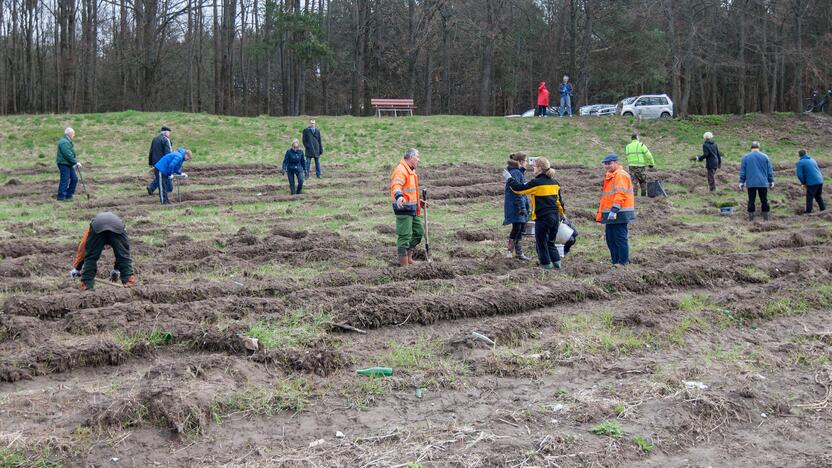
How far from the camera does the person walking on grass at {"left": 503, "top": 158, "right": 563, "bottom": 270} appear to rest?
1059 centimetres

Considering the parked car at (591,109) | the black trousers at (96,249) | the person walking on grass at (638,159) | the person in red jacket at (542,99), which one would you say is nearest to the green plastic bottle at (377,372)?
the black trousers at (96,249)

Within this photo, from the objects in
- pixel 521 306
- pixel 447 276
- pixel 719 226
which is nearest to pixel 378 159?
pixel 719 226

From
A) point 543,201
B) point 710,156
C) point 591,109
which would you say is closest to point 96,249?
point 543,201

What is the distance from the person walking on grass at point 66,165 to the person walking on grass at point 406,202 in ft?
30.9

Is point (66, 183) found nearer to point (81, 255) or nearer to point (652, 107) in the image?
point (81, 255)

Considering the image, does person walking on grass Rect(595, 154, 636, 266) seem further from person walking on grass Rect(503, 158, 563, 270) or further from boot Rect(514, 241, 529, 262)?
boot Rect(514, 241, 529, 262)

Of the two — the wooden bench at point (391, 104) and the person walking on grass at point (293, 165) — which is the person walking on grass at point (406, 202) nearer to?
the person walking on grass at point (293, 165)

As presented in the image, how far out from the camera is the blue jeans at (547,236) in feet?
35.0

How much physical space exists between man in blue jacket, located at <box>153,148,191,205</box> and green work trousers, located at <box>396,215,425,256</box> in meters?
6.82

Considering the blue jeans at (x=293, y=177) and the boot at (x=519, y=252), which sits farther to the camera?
the blue jeans at (x=293, y=177)

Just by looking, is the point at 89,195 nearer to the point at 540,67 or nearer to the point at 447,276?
the point at 447,276

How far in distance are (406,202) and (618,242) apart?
10.5 feet

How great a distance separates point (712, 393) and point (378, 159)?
736 inches

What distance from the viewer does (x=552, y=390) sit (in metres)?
6.86
